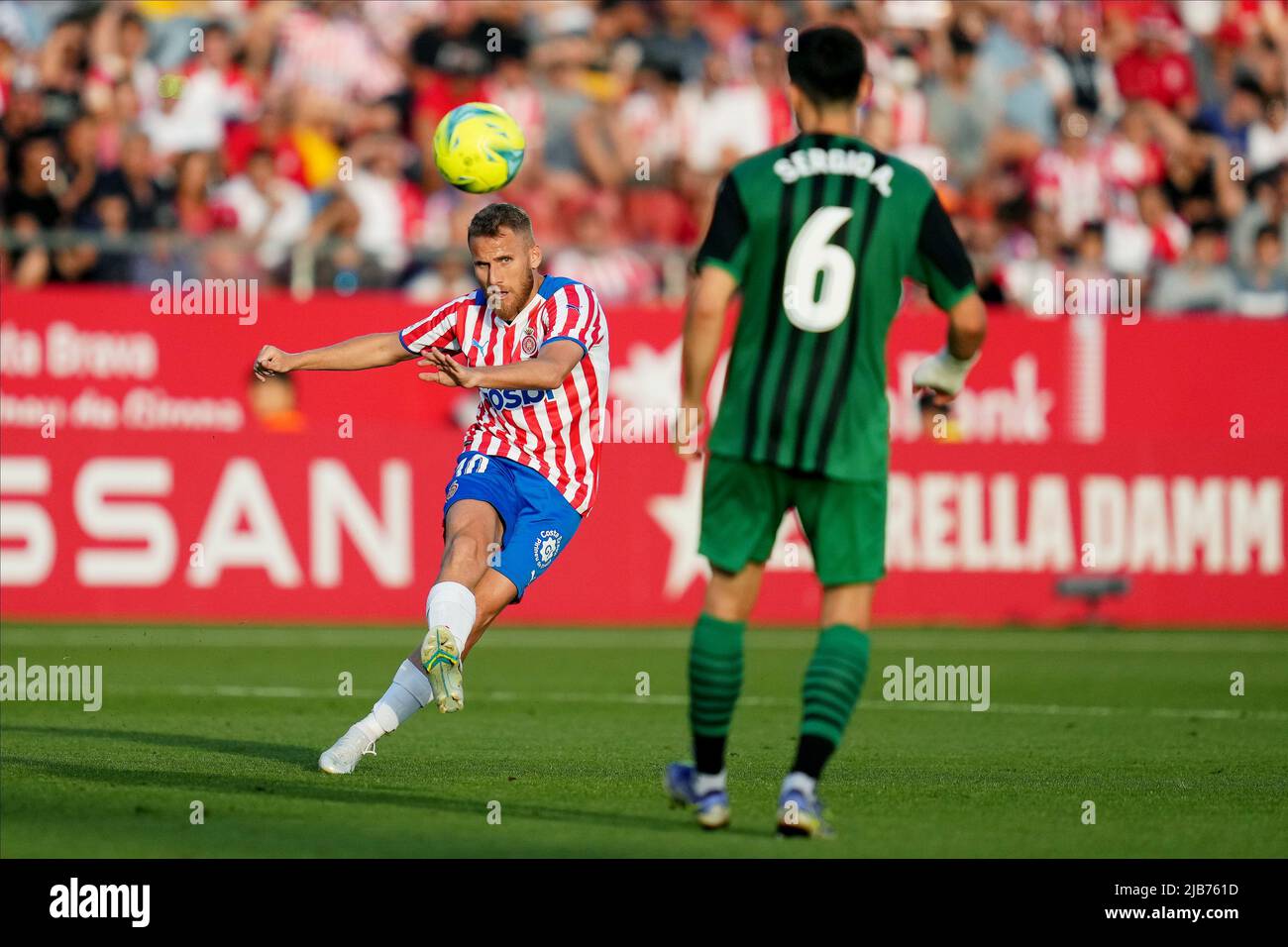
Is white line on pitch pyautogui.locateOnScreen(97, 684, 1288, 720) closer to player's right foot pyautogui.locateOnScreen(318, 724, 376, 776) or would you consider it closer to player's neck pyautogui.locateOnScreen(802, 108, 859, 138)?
player's right foot pyautogui.locateOnScreen(318, 724, 376, 776)

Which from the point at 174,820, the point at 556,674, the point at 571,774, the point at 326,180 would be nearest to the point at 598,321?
the point at 571,774

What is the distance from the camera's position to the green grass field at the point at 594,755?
22.6 ft

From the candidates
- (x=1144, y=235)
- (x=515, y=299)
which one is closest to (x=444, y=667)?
(x=515, y=299)

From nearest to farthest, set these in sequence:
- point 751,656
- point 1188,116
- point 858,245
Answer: point 858,245 < point 751,656 < point 1188,116

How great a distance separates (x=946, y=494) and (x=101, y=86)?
8147 millimetres

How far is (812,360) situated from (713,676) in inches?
41.1

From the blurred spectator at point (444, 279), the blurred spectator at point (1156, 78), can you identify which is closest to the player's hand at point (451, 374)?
the blurred spectator at point (444, 279)

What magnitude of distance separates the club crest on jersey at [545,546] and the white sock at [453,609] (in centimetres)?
54

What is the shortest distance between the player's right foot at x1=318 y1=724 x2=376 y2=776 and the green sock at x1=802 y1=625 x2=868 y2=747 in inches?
87.2

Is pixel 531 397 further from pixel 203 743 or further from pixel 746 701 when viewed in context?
pixel 746 701

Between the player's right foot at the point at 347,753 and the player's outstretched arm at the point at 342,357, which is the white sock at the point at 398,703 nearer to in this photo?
the player's right foot at the point at 347,753

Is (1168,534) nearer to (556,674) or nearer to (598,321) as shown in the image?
(556,674)

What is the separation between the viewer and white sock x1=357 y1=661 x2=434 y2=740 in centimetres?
830

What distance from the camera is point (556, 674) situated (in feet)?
43.4
